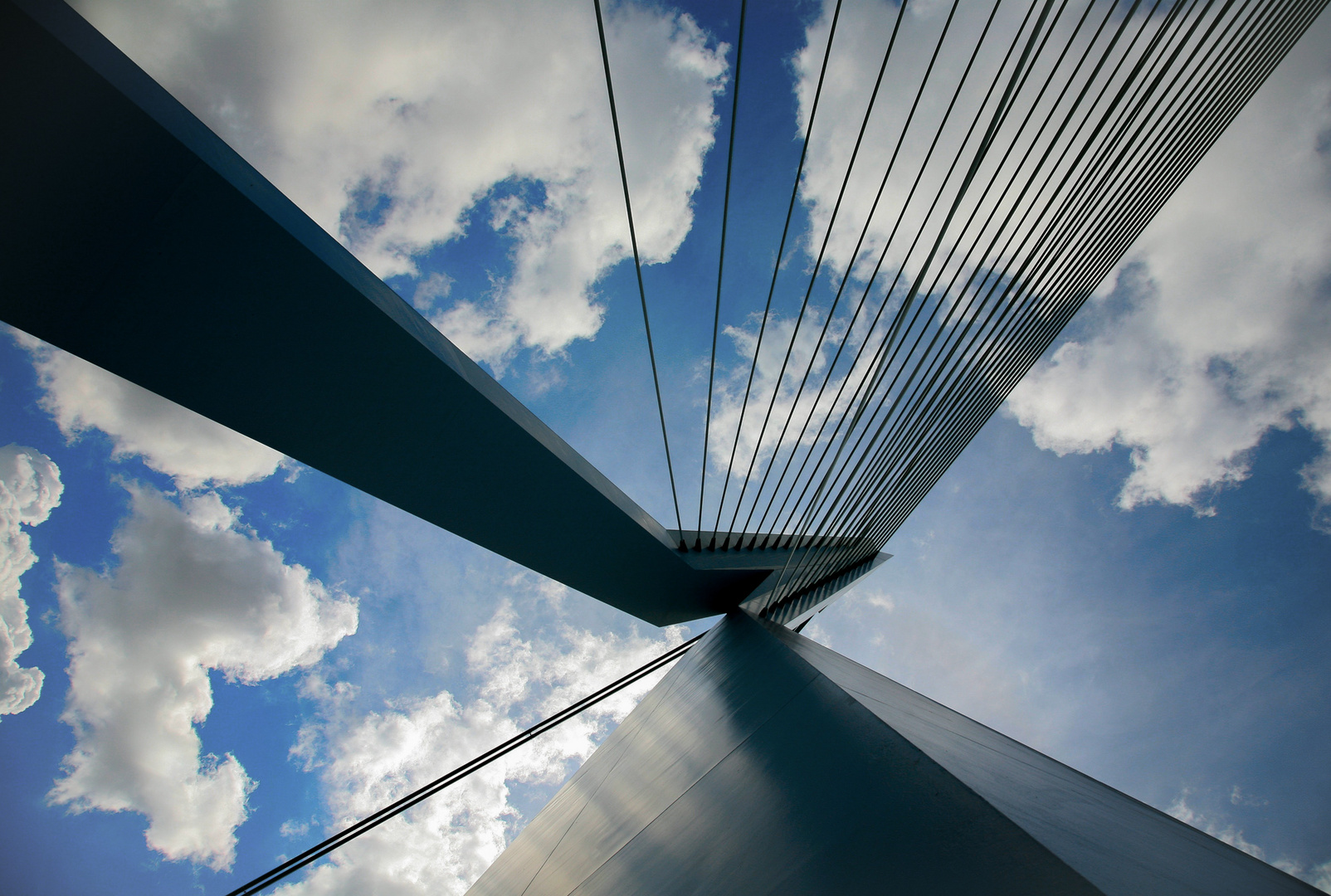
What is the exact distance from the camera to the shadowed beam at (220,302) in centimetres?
223

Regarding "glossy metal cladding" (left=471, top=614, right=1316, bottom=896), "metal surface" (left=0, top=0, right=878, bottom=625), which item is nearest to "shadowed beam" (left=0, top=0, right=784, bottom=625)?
"metal surface" (left=0, top=0, right=878, bottom=625)

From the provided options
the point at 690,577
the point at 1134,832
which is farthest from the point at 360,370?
the point at 1134,832

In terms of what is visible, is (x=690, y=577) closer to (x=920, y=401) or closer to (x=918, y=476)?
(x=920, y=401)

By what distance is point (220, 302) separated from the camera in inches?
111

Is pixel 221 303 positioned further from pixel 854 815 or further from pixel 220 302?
pixel 854 815

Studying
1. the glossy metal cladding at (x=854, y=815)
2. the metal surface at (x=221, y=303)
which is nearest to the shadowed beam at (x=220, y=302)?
the metal surface at (x=221, y=303)

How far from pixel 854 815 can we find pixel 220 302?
374 centimetres

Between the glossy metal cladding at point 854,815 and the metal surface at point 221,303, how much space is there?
2100 millimetres

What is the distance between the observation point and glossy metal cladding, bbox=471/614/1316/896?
1.42 meters

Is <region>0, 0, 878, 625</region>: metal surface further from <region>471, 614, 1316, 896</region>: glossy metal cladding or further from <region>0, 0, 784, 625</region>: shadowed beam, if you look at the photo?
<region>471, 614, 1316, 896</region>: glossy metal cladding

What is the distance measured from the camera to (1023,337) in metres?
5.94

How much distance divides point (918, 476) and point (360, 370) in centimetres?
722

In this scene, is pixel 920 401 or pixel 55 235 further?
pixel 920 401

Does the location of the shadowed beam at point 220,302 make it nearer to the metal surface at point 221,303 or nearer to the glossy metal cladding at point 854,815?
the metal surface at point 221,303
